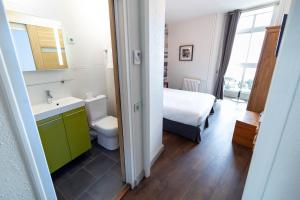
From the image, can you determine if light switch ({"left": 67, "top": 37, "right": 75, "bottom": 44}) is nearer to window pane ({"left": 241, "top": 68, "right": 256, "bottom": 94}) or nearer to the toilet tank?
the toilet tank

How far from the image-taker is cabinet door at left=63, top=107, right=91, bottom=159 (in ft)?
5.76

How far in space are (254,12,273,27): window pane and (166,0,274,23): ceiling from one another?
517mm

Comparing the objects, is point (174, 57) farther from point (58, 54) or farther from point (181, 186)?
point (181, 186)

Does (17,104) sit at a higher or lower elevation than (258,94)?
higher

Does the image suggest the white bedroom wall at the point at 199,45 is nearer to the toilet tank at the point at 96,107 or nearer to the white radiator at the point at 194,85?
the white radiator at the point at 194,85

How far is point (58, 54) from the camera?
1.88 metres

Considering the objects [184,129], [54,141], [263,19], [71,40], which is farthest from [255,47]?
[54,141]

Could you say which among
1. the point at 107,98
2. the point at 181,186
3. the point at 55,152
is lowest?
the point at 181,186

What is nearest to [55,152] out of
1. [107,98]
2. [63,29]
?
[107,98]

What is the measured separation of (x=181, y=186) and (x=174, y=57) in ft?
13.9

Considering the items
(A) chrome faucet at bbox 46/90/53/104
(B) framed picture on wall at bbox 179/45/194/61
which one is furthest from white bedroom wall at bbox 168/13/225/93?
(A) chrome faucet at bbox 46/90/53/104

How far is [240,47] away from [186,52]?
1.63 m

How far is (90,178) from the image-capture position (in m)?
1.72

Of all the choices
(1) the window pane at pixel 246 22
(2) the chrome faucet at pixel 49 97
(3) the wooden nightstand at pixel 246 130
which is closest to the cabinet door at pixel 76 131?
(2) the chrome faucet at pixel 49 97
